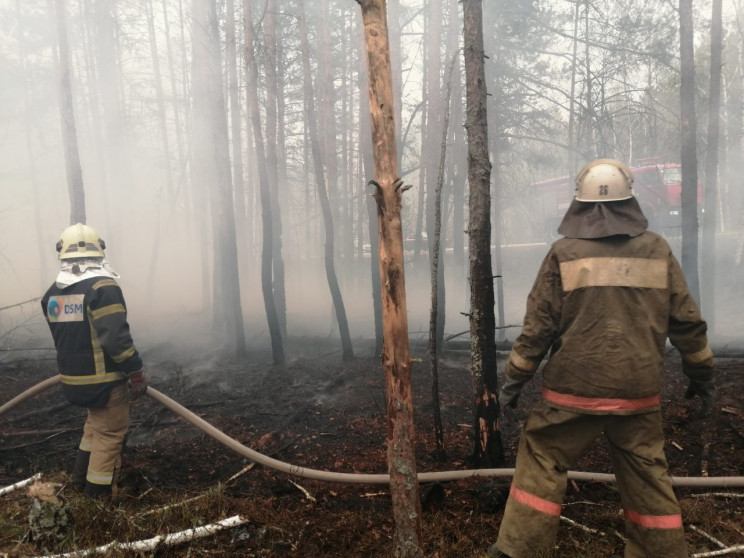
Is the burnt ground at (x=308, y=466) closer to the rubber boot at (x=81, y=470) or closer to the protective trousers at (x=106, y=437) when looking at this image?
the rubber boot at (x=81, y=470)

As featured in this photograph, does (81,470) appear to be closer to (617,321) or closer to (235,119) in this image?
(617,321)

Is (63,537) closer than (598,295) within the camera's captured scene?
No

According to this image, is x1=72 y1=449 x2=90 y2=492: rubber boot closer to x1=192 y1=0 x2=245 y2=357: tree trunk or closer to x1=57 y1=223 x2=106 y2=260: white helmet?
x1=57 y1=223 x2=106 y2=260: white helmet

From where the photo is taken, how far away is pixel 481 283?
431cm

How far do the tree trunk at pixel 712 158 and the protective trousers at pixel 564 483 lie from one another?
11.7m

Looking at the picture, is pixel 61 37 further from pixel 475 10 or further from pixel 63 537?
pixel 63 537

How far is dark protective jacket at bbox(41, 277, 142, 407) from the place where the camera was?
4.13m

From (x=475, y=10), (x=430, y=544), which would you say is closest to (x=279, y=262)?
(x=475, y=10)

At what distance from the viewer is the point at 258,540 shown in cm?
330

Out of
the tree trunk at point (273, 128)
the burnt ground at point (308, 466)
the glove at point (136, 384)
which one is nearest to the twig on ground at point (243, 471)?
the burnt ground at point (308, 466)

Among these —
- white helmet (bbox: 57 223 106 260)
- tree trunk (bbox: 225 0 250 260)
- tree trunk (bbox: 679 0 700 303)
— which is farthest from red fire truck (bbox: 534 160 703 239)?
white helmet (bbox: 57 223 106 260)

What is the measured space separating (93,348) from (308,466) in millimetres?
2348

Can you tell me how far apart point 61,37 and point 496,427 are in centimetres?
1196

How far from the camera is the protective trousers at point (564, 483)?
104 inches
